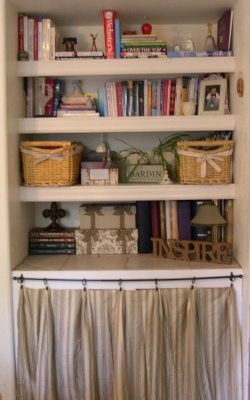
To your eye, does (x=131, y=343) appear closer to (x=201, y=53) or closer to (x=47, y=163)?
(x=47, y=163)

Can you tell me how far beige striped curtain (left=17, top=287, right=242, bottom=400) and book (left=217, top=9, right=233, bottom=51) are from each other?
1136mm

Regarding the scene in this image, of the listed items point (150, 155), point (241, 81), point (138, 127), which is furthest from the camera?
point (150, 155)

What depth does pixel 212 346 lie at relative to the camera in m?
1.97

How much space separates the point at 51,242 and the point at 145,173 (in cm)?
59

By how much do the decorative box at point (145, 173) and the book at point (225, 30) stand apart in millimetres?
653

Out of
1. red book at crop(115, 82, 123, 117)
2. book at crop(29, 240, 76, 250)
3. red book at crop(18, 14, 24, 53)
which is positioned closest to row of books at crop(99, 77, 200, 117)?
red book at crop(115, 82, 123, 117)

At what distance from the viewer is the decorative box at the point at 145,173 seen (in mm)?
2289

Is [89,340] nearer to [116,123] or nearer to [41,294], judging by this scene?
[41,294]

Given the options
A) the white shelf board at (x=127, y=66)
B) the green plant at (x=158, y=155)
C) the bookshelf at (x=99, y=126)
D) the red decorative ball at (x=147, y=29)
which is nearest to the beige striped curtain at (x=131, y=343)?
the bookshelf at (x=99, y=126)

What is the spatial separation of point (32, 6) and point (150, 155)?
3.00 ft

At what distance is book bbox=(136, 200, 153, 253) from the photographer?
222 cm

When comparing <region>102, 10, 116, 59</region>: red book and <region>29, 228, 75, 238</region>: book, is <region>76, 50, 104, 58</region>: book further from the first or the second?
<region>29, 228, 75, 238</region>: book

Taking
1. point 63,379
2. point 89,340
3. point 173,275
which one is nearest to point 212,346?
point 173,275

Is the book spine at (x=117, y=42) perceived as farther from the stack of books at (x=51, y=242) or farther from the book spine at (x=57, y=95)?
the stack of books at (x=51, y=242)
